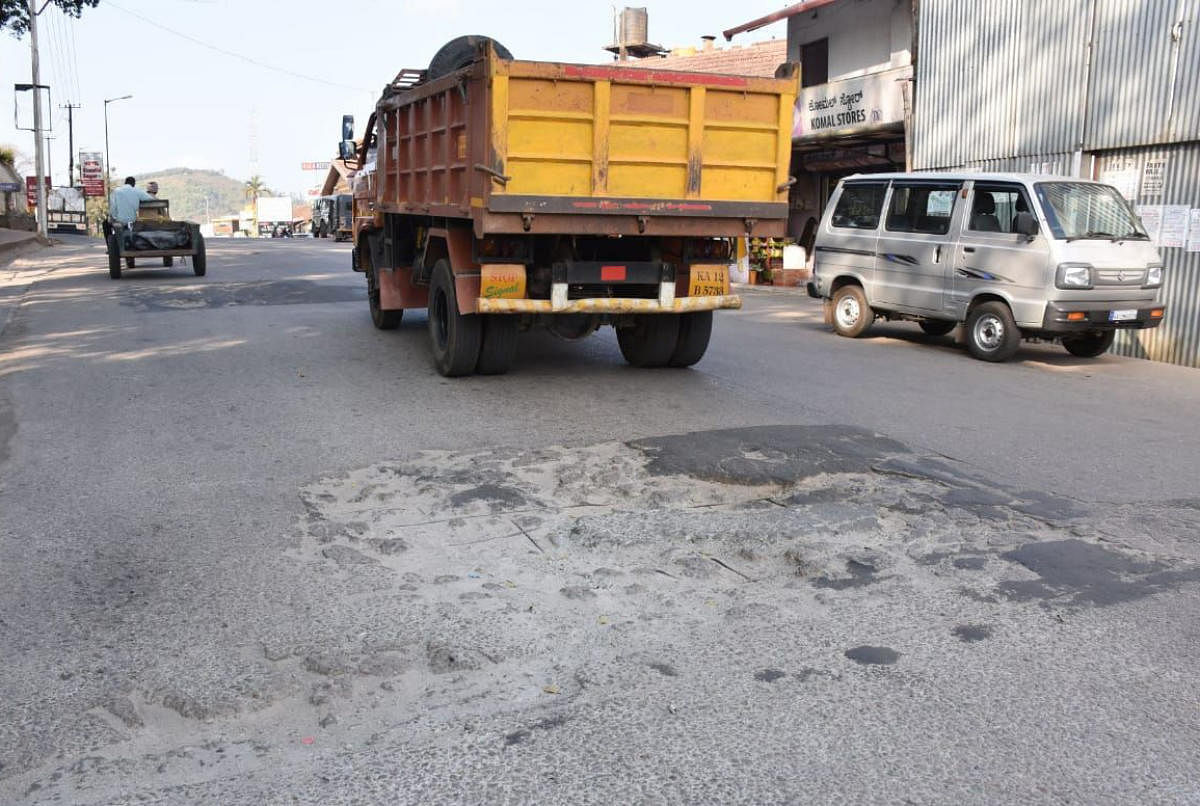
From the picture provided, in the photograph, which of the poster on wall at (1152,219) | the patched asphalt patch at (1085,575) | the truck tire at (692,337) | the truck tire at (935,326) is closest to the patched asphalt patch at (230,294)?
the truck tire at (692,337)

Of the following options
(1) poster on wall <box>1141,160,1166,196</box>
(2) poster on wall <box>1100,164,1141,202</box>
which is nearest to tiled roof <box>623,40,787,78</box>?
(2) poster on wall <box>1100,164,1141,202</box>

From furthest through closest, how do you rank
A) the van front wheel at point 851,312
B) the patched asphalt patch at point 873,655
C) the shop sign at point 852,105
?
the shop sign at point 852,105, the van front wheel at point 851,312, the patched asphalt patch at point 873,655

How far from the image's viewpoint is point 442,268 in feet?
30.0

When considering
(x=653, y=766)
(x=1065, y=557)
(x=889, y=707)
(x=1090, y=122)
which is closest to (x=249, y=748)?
(x=653, y=766)

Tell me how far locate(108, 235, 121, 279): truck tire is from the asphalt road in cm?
1071

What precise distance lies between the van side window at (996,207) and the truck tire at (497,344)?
18.3ft

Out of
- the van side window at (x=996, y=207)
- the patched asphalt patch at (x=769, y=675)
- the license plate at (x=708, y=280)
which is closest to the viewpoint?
the patched asphalt patch at (x=769, y=675)

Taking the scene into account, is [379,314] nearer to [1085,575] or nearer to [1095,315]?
[1095,315]

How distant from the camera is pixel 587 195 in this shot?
7879mm

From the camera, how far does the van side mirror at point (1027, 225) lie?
1064cm

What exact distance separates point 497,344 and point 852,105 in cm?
1440

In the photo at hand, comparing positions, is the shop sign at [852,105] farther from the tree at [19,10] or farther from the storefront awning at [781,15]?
the tree at [19,10]

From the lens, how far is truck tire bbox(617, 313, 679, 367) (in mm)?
9516

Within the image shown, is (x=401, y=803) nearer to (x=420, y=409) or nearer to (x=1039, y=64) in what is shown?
(x=420, y=409)
